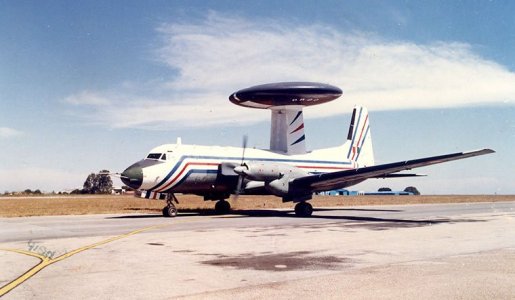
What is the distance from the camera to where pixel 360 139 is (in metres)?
38.6

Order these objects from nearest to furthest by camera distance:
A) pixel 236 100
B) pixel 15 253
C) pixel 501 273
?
pixel 501 273 < pixel 15 253 < pixel 236 100

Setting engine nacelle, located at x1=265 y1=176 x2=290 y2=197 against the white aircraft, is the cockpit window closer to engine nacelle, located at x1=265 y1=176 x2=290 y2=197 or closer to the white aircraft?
the white aircraft

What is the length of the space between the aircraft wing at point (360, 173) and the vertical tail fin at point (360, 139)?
28.1ft

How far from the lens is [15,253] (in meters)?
11.6

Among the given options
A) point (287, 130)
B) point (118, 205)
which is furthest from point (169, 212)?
point (118, 205)

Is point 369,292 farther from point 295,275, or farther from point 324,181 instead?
point 324,181

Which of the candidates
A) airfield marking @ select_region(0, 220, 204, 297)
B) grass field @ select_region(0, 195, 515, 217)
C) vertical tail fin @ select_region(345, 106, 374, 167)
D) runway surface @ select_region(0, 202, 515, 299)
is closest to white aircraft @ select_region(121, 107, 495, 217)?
grass field @ select_region(0, 195, 515, 217)

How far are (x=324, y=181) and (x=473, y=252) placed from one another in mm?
14873

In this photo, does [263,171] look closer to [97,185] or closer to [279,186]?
[279,186]

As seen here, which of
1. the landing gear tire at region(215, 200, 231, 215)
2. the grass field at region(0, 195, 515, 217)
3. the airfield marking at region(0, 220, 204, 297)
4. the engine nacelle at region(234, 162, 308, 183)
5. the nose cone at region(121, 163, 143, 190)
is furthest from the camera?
the grass field at region(0, 195, 515, 217)

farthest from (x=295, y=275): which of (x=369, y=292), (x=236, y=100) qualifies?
(x=236, y=100)

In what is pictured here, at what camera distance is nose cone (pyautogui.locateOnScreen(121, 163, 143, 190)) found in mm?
24209

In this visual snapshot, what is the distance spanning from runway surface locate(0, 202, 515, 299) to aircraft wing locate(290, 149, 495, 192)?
270 inches

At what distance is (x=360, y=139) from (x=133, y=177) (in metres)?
21.2
